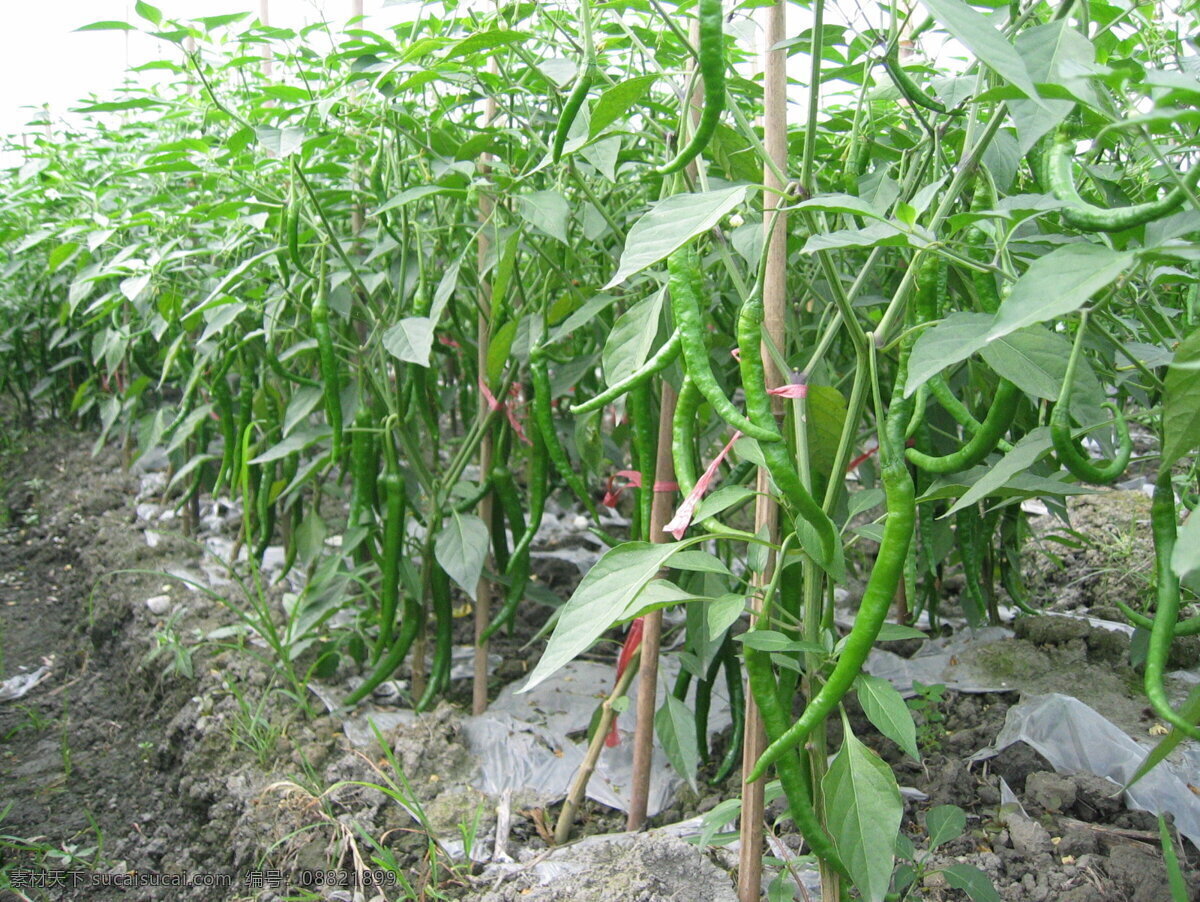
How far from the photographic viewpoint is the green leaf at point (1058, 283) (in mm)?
610

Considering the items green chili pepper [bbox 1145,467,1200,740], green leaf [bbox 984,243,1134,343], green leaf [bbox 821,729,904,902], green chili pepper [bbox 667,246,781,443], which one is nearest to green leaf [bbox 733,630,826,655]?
green leaf [bbox 821,729,904,902]

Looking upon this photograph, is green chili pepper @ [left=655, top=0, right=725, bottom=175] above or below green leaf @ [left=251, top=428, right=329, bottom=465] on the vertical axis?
above

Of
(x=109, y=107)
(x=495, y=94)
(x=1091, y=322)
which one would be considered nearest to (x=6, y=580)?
(x=109, y=107)

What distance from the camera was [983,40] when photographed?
62 centimetres

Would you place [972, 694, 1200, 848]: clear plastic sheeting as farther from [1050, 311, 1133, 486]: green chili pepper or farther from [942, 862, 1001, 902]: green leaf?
[1050, 311, 1133, 486]: green chili pepper

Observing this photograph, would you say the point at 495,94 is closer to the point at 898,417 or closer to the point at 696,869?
the point at 898,417

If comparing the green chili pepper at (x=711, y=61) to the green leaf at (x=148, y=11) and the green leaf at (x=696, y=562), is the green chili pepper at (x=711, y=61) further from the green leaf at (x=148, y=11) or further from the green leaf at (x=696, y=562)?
the green leaf at (x=148, y=11)

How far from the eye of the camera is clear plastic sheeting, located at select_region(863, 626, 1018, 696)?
190 cm

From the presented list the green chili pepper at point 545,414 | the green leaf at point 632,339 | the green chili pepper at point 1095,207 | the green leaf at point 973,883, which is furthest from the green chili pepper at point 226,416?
the green chili pepper at point 1095,207

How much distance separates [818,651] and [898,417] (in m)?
0.26

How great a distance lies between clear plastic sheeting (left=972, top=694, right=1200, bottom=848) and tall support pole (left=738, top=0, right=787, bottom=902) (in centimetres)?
65

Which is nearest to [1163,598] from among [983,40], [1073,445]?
[1073,445]

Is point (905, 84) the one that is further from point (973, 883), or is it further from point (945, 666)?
point (945, 666)

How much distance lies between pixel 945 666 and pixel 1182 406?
1.36 meters
